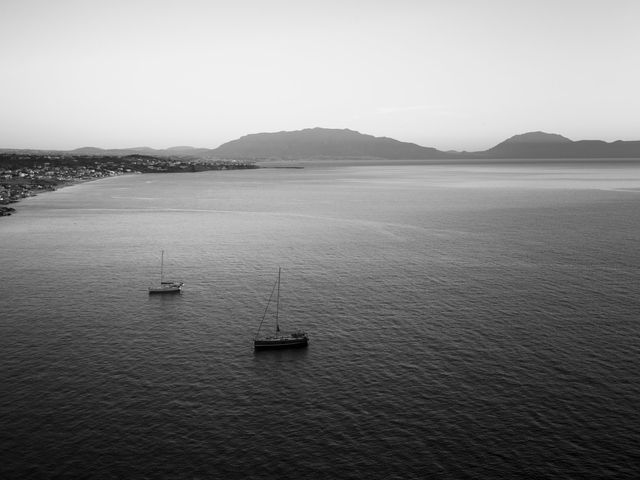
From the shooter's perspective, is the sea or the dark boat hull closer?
the sea

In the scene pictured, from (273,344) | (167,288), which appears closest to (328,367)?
(273,344)

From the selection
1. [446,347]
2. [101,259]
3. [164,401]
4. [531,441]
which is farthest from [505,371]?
[101,259]

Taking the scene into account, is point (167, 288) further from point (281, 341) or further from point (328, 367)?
point (328, 367)

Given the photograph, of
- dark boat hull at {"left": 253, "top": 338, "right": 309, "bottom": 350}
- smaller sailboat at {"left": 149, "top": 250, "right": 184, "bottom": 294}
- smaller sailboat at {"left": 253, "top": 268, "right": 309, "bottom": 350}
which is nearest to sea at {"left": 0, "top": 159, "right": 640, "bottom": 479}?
dark boat hull at {"left": 253, "top": 338, "right": 309, "bottom": 350}

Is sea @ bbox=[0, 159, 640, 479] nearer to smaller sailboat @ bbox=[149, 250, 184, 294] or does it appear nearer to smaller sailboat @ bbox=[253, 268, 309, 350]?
smaller sailboat @ bbox=[253, 268, 309, 350]

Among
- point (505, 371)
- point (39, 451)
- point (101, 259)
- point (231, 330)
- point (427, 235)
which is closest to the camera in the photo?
point (39, 451)

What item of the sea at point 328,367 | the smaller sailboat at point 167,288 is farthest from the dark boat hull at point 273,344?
the smaller sailboat at point 167,288

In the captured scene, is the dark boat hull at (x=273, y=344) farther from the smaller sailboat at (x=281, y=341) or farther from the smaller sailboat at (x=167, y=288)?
the smaller sailboat at (x=167, y=288)

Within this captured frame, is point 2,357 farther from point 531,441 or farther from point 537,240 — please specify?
point 537,240
